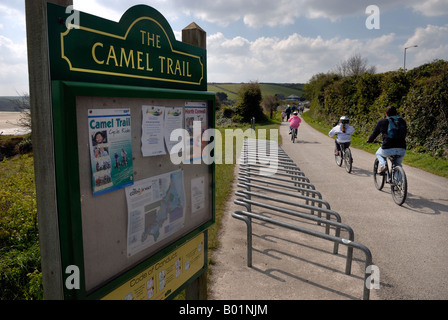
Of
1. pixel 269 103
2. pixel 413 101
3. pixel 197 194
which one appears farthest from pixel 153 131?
pixel 269 103

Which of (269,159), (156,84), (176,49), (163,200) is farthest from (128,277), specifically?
(269,159)

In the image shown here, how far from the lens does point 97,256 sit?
1.79 meters

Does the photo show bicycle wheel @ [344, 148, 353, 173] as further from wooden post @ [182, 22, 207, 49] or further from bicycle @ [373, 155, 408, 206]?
wooden post @ [182, 22, 207, 49]

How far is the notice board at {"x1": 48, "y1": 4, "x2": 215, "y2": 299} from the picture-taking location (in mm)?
1566

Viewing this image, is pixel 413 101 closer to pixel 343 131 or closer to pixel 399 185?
pixel 343 131

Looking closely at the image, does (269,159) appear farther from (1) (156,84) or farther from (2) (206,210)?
(1) (156,84)

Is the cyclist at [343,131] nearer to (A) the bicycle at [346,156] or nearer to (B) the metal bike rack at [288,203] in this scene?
(A) the bicycle at [346,156]

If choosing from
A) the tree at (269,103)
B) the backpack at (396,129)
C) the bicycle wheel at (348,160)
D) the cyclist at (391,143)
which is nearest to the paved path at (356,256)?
the cyclist at (391,143)

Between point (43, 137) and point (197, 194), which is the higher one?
point (43, 137)

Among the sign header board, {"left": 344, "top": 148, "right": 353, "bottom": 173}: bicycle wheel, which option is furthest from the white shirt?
the sign header board

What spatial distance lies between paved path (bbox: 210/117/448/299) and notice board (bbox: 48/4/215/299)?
119cm

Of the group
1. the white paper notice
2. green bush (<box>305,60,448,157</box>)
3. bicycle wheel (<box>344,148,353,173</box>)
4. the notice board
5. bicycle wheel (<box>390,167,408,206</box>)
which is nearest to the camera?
the notice board

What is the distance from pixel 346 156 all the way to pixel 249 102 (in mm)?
25407

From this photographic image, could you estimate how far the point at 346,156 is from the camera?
364 inches
